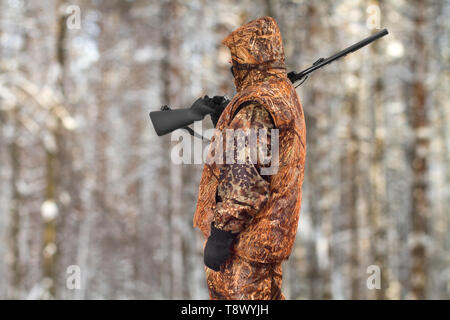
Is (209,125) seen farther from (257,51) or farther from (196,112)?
(257,51)

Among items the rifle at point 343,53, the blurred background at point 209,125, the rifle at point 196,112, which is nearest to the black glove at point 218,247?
the rifle at point 196,112

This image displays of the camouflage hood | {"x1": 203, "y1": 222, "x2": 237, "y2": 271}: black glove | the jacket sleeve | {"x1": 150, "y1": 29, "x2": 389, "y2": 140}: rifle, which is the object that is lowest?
{"x1": 203, "y1": 222, "x2": 237, "y2": 271}: black glove

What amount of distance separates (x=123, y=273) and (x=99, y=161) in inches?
114

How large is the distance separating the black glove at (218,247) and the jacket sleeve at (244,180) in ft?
0.11

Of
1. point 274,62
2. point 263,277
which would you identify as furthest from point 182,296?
point 274,62

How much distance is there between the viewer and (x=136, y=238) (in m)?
7.78

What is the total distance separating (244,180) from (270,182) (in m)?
0.19

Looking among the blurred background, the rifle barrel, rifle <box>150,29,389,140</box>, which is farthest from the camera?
the blurred background

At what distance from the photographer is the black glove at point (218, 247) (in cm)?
172

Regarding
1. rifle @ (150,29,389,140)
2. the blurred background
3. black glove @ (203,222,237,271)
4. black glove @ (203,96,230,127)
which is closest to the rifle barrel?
rifle @ (150,29,389,140)

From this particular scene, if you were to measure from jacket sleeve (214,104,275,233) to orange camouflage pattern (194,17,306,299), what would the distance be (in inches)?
2.5

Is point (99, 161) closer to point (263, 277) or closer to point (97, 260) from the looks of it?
point (97, 260)

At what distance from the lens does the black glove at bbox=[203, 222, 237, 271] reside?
172 cm

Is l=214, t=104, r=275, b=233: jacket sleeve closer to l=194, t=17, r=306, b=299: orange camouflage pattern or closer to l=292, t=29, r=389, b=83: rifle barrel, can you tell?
l=194, t=17, r=306, b=299: orange camouflage pattern
